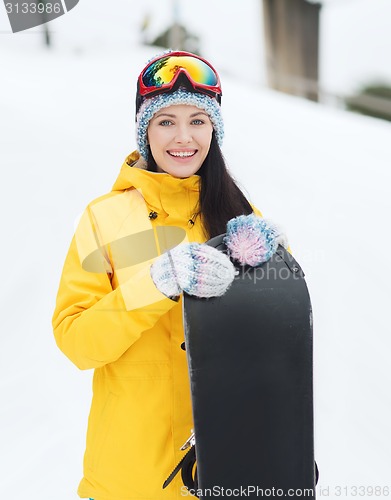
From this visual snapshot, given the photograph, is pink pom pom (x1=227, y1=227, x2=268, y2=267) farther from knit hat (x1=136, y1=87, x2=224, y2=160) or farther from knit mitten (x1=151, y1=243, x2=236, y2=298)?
knit hat (x1=136, y1=87, x2=224, y2=160)

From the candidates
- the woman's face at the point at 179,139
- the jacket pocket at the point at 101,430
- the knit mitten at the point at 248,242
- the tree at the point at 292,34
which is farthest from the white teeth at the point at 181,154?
the tree at the point at 292,34

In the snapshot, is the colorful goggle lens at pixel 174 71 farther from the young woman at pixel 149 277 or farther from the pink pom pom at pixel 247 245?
the pink pom pom at pixel 247 245

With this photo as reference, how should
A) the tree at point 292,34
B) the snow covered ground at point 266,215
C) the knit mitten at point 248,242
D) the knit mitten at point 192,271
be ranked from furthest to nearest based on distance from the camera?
the tree at point 292,34, the snow covered ground at point 266,215, the knit mitten at point 248,242, the knit mitten at point 192,271

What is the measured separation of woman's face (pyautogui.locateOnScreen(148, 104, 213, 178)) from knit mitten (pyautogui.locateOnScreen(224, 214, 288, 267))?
26 cm

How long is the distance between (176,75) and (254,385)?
843mm

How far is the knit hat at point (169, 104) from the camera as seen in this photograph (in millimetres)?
1702

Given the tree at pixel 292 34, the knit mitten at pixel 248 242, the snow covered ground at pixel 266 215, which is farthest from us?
the tree at pixel 292 34

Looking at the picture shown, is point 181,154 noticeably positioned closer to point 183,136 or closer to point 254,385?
point 183,136

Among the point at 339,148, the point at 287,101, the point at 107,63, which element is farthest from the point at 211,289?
the point at 107,63

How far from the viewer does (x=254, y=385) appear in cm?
156

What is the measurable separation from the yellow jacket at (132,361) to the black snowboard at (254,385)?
0.10 m

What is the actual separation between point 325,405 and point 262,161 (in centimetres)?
336

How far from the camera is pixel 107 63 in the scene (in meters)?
11.2

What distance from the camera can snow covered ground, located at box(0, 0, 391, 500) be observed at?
10.4 ft
